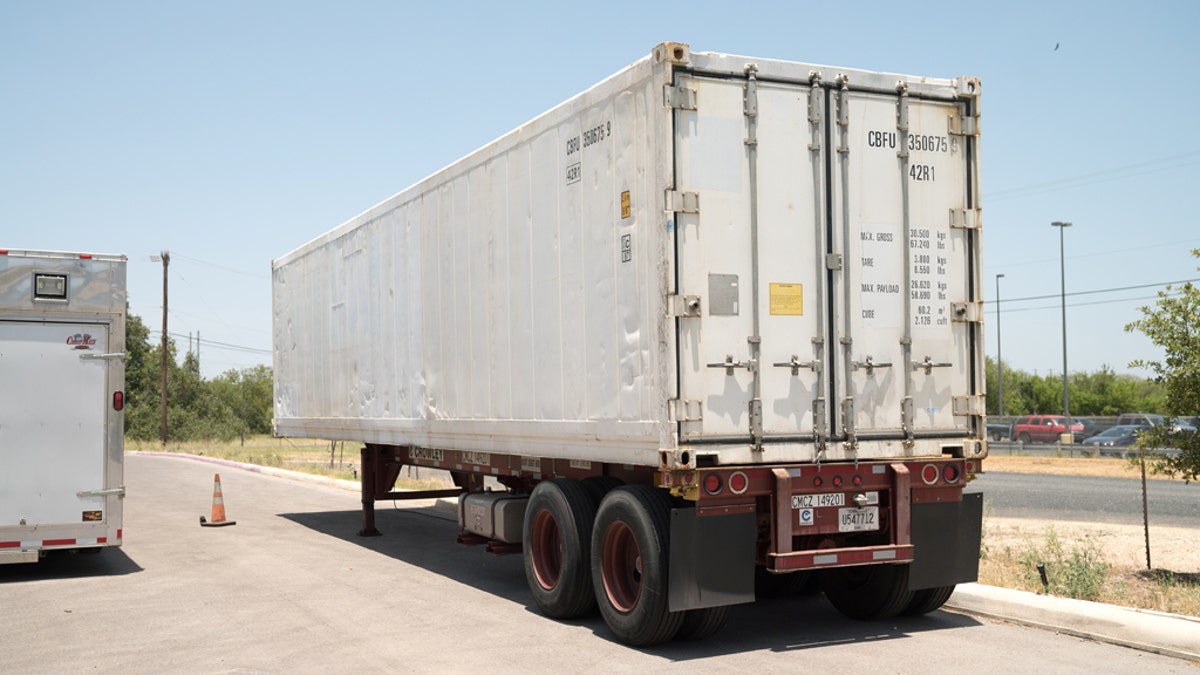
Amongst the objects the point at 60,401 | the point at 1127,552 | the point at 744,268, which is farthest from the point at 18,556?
the point at 1127,552

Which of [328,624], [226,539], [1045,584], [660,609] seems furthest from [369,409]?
[1045,584]

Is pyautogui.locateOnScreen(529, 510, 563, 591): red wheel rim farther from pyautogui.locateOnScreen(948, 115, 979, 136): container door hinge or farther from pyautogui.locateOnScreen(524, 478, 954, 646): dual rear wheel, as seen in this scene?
pyautogui.locateOnScreen(948, 115, 979, 136): container door hinge

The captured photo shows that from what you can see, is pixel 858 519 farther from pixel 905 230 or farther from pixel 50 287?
pixel 50 287

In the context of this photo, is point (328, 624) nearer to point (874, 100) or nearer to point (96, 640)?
point (96, 640)

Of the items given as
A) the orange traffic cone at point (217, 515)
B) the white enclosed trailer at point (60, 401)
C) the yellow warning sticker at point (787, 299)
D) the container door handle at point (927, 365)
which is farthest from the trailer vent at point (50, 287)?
the container door handle at point (927, 365)

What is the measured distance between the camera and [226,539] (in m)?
15.1

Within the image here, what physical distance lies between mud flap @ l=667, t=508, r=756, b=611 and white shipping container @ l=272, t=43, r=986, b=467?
1.43ft

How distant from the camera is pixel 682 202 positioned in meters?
7.89

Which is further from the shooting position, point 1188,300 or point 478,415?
point 1188,300

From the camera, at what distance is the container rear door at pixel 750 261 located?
7.92 metres

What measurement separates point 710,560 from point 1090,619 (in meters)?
2.86

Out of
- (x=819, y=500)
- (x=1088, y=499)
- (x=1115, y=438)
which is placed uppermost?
(x=819, y=500)

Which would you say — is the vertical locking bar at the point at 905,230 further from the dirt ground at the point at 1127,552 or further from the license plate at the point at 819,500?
the dirt ground at the point at 1127,552

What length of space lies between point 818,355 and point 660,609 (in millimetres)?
2191
